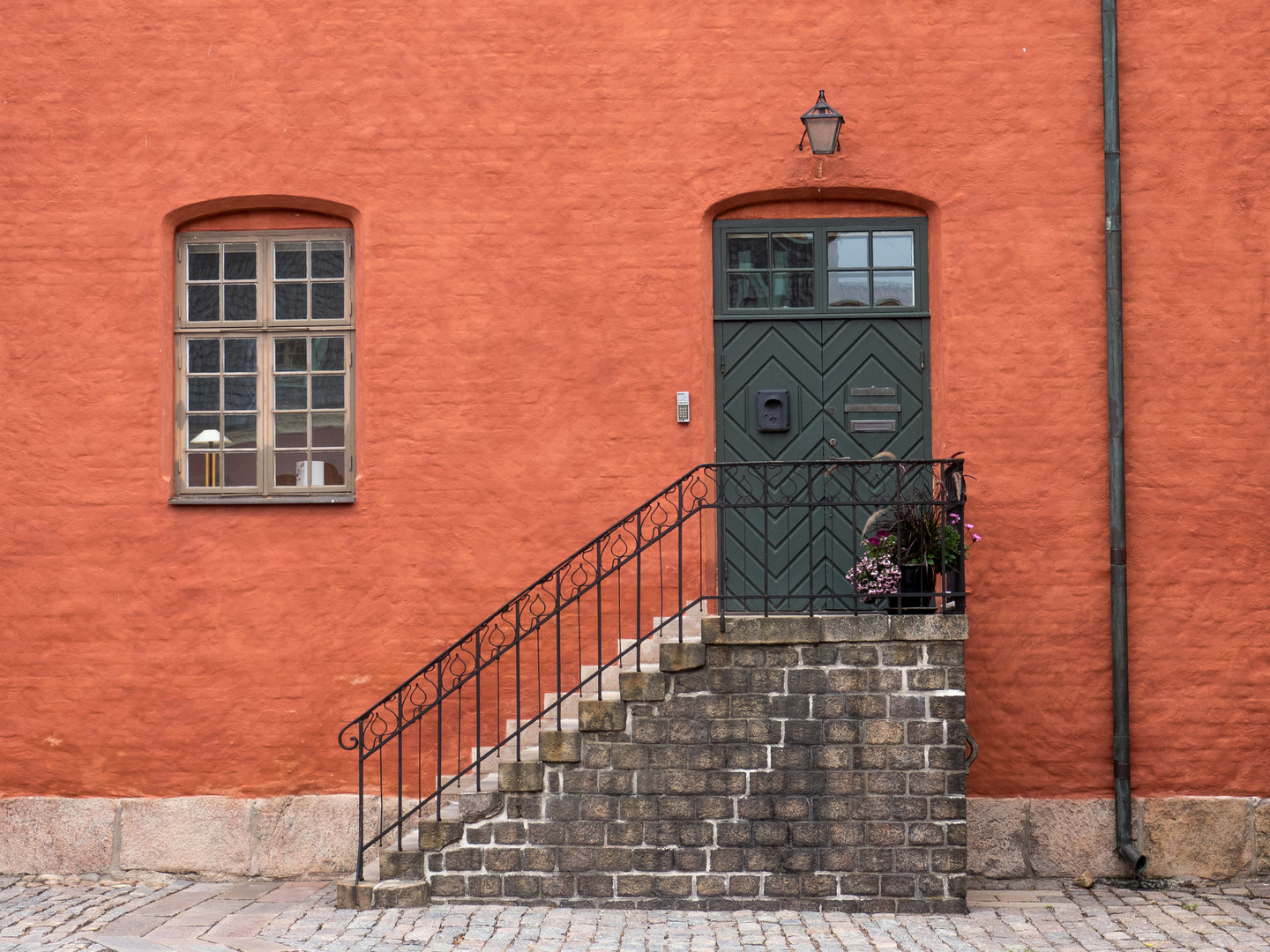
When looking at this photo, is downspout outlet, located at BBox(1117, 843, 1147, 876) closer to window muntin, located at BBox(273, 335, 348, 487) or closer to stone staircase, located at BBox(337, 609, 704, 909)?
stone staircase, located at BBox(337, 609, 704, 909)

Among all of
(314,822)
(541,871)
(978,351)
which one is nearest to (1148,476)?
(978,351)

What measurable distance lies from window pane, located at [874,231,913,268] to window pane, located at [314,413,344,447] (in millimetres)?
3393

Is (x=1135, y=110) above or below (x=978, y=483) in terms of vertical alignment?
above

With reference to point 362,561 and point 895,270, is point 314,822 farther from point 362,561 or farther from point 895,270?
point 895,270

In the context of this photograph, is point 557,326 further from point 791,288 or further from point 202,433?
point 202,433

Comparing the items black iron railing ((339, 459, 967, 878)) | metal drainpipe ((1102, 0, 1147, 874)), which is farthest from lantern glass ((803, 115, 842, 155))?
black iron railing ((339, 459, 967, 878))

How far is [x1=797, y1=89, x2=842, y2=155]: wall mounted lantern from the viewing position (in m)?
7.51

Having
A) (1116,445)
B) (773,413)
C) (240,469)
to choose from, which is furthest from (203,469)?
(1116,445)

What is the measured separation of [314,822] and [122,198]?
153 inches

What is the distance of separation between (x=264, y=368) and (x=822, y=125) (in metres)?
3.66

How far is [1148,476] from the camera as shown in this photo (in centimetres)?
757

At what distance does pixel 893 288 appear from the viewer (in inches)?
312

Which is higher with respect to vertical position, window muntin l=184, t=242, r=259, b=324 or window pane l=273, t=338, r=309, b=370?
window muntin l=184, t=242, r=259, b=324

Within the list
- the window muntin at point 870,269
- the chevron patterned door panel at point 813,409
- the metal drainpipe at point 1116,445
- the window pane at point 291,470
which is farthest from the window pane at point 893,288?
the window pane at point 291,470
